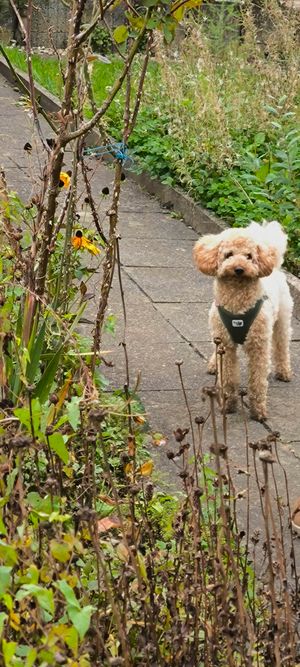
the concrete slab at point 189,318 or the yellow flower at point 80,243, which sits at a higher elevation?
the yellow flower at point 80,243

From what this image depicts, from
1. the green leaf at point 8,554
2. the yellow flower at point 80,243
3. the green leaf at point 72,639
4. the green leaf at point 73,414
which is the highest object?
the green leaf at point 73,414

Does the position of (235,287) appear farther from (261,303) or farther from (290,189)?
(290,189)

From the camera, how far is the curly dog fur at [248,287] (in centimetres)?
625

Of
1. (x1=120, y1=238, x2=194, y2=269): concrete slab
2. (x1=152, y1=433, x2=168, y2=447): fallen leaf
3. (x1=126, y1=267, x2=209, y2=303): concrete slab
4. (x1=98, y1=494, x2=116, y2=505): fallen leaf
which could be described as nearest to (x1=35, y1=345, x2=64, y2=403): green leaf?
(x1=98, y1=494, x2=116, y2=505): fallen leaf

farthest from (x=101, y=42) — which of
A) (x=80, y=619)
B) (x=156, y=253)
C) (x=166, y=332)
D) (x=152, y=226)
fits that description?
(x=80, y=619)

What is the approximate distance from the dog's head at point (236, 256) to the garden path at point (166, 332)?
66 centimetres

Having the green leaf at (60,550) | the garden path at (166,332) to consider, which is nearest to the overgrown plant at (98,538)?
the green leaf at (60,550)

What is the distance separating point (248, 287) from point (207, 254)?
0.27m

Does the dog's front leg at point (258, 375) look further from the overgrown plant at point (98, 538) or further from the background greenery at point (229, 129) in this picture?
the background greenery at point (229, 129)

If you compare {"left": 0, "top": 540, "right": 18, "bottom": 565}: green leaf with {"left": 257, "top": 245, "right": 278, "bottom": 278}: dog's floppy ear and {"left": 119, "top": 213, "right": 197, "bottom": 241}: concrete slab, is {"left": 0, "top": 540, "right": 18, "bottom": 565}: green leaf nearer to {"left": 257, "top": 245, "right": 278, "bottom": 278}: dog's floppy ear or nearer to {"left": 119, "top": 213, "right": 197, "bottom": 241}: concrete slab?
{"left": 257, "top": 245, "right": 278, "bottom": 278}: dog's floppy ear

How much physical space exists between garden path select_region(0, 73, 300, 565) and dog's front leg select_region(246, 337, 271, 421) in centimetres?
9

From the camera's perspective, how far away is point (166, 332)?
7.36 meters

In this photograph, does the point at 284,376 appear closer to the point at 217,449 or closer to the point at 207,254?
the point at 207,254

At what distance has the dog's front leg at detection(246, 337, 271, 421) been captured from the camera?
634 centimetres
